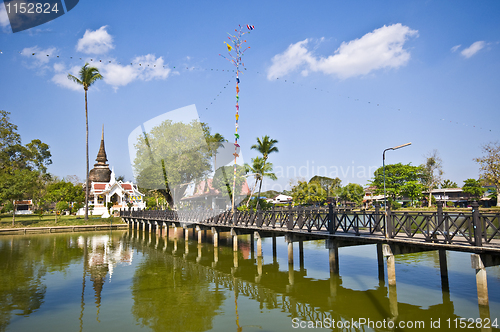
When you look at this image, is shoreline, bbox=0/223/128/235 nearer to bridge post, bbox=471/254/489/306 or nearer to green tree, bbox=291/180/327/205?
green tree, bbox=291/180/327/205

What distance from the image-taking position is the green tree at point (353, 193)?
81.9 m

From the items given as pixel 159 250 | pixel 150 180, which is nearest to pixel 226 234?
pixel 159 250

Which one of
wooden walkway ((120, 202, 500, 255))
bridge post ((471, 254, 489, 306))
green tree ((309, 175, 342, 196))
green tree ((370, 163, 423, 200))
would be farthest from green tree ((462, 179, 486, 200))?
bridge post ((471, 254, 489, 306))

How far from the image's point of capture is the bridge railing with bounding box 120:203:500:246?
34.1ft

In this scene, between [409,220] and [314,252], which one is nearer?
[409,220]

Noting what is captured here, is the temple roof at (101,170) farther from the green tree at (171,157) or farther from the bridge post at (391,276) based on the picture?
the bridge post at (391,276)

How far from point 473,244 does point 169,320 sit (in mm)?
10156

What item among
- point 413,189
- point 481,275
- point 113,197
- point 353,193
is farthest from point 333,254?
point 353,193

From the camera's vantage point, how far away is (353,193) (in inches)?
3255

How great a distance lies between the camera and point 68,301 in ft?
44.2

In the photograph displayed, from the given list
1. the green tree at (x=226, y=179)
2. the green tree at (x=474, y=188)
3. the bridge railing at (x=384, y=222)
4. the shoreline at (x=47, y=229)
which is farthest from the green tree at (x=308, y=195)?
the bridge railing at (x=384, y=222)

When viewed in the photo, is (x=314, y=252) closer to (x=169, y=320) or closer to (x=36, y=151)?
(x=169, y=320)

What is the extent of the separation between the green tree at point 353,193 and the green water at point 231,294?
61.5 meters

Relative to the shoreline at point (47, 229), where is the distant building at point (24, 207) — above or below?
above
